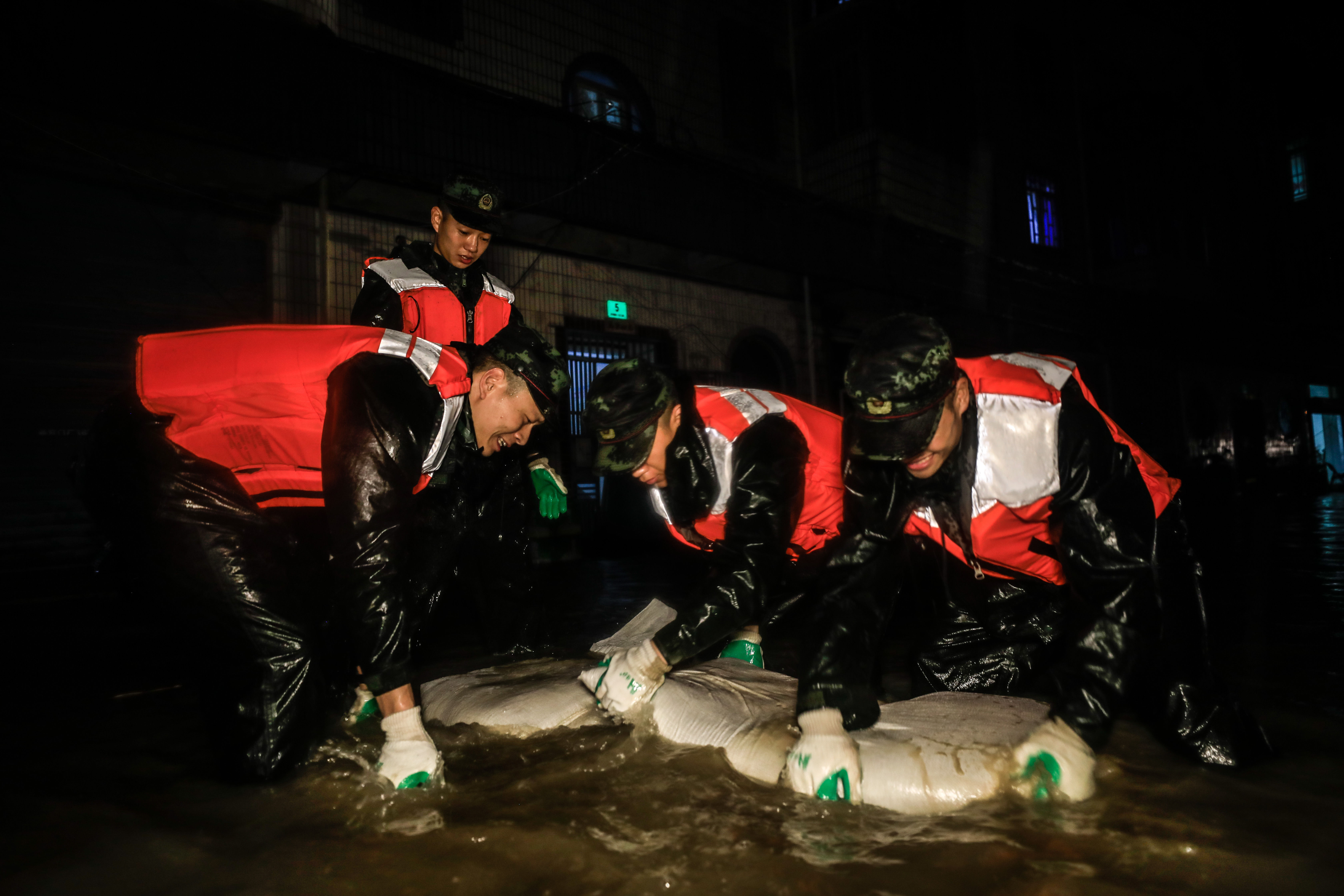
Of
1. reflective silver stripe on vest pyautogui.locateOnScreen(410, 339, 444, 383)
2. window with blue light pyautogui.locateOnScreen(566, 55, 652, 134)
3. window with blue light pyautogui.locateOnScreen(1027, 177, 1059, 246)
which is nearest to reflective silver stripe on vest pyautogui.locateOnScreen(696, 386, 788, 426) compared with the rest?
reflective silver stripe on vest pyautogui.locateOnScreen(410, 339, 444, 383)

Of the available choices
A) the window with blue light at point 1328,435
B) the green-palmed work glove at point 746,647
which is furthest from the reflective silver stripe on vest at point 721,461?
the window with blue light at point 1328,435

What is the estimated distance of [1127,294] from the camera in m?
12.7

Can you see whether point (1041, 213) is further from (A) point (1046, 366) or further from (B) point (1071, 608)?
(A) point (1046, 366)

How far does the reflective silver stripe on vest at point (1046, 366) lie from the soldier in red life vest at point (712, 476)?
617 mm

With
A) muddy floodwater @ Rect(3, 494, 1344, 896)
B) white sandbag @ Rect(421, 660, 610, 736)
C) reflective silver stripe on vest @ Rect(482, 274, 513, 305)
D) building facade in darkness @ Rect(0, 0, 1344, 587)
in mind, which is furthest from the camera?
building facade in darkness @ Rect(0, 0, 1344, 587)

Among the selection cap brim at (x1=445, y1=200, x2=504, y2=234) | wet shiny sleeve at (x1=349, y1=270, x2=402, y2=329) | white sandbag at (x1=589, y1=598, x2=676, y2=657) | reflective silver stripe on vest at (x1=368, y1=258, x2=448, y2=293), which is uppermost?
cap brim at (x1=445, y1=200, x2=504, y2=234)

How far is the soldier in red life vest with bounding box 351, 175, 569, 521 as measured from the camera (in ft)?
9.22

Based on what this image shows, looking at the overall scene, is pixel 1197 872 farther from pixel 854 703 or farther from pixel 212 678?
pixel 212 678

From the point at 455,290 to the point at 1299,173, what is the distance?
25.0 meters

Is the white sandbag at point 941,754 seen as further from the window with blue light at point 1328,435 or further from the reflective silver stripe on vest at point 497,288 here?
the window with blue light at point 1328,435

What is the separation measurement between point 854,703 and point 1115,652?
58 centimetres

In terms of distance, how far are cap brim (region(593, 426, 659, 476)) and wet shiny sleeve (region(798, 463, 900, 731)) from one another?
0.55 meters

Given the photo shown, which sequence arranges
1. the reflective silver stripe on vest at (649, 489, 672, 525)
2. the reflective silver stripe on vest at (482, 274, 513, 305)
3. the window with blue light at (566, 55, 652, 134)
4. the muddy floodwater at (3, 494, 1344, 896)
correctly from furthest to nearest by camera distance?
1. the window with blue light at (566, 55, 652, 134)
2. the reflective silver stripe on vest at (482, 274, 513, 305)
3. the reflective silver stripe on vest at (649, 489, 672, 525)
4. the muddy floodwater at (3, 494, 1344, 896)

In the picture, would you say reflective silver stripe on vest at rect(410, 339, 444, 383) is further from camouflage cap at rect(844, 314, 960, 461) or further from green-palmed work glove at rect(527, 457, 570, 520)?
green-palmed work glove at rect(527, 457, 570, 520)
